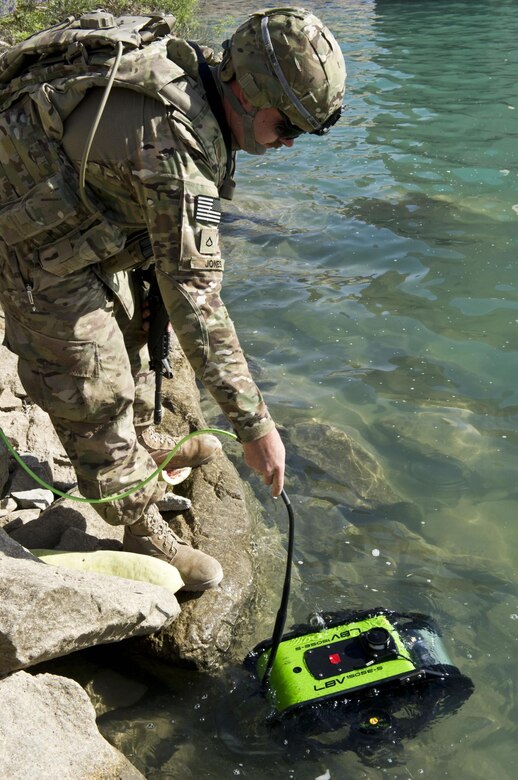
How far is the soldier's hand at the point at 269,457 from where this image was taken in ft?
10.4

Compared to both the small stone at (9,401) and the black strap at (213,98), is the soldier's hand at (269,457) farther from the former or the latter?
the small stone at (9,401)

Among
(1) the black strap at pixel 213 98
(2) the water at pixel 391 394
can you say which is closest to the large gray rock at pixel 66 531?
(2) the water at pixel 391 394

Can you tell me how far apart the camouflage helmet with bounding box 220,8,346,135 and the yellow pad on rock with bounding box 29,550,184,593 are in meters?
2.01

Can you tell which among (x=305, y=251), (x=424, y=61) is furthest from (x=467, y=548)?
(x=424, y=61)

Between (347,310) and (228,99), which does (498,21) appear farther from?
(228,99)

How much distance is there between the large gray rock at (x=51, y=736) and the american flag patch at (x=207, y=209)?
171 centimetres

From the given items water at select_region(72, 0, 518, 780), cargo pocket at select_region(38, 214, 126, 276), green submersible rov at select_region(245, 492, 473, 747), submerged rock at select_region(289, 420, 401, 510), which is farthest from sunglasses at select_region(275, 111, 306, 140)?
submerged rock at select_region(289, 420, 401, 510)

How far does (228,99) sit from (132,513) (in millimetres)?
1783

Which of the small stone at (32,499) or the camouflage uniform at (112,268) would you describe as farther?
the small stone at (32,499)

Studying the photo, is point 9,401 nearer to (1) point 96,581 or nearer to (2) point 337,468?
(1) point 96,581

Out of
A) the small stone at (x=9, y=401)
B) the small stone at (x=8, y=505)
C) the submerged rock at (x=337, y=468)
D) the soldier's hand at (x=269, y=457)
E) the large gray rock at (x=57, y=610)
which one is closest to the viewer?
the large gray rock at (x=57, y=610)

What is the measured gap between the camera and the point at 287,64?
9.62ft

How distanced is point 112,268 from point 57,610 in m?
1.35

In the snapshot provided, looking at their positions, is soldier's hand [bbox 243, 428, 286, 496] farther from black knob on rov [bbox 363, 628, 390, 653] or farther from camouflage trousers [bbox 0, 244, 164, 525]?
black knob on rov [bbox 363, 628, 390, 653]
